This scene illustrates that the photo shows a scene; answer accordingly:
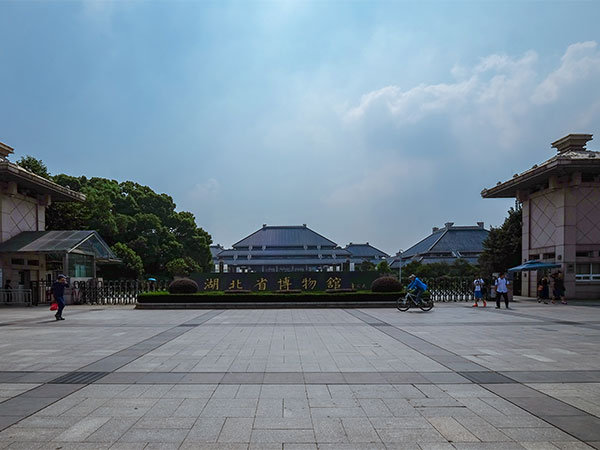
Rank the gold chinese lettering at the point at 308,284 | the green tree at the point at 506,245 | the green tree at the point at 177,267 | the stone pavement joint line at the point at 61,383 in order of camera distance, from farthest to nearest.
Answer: the green tree at the point at 177,267 < the green tree at the point at 506,245 < the gold chinese lettering at the point at 308,284 < the stone pavement joint line at the point at 61,383

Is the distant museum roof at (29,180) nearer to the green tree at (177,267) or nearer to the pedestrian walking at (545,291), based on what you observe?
the green tree at (177,267)

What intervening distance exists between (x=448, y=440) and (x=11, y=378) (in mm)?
5531

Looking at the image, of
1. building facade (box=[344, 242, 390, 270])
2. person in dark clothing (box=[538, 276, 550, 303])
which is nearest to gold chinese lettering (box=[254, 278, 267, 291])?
person in dark clothing (box=[538, 276, 550, 303])

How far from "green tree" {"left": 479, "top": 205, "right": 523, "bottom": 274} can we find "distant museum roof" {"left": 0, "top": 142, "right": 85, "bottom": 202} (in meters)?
26.0

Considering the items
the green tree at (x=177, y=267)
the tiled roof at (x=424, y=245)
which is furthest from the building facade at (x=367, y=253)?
the green tree at (x=177, y=267)

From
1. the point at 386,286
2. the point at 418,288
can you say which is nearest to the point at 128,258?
the point at 386,286

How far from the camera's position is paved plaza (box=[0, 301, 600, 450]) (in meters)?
3.67

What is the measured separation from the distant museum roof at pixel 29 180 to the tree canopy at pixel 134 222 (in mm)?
3373

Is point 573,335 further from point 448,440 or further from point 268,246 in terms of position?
point 268,246

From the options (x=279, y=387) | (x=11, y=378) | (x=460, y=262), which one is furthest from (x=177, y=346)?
(x=460, y=262)

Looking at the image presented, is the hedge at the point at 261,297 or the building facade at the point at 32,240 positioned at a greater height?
the building facade at the point at 32,240

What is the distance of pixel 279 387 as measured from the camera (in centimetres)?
522

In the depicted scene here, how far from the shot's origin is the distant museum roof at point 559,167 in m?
→ 18.8

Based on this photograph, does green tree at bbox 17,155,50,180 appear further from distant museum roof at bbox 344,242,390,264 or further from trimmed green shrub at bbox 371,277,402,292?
distant museum roof at bbox 344,242,390,264
